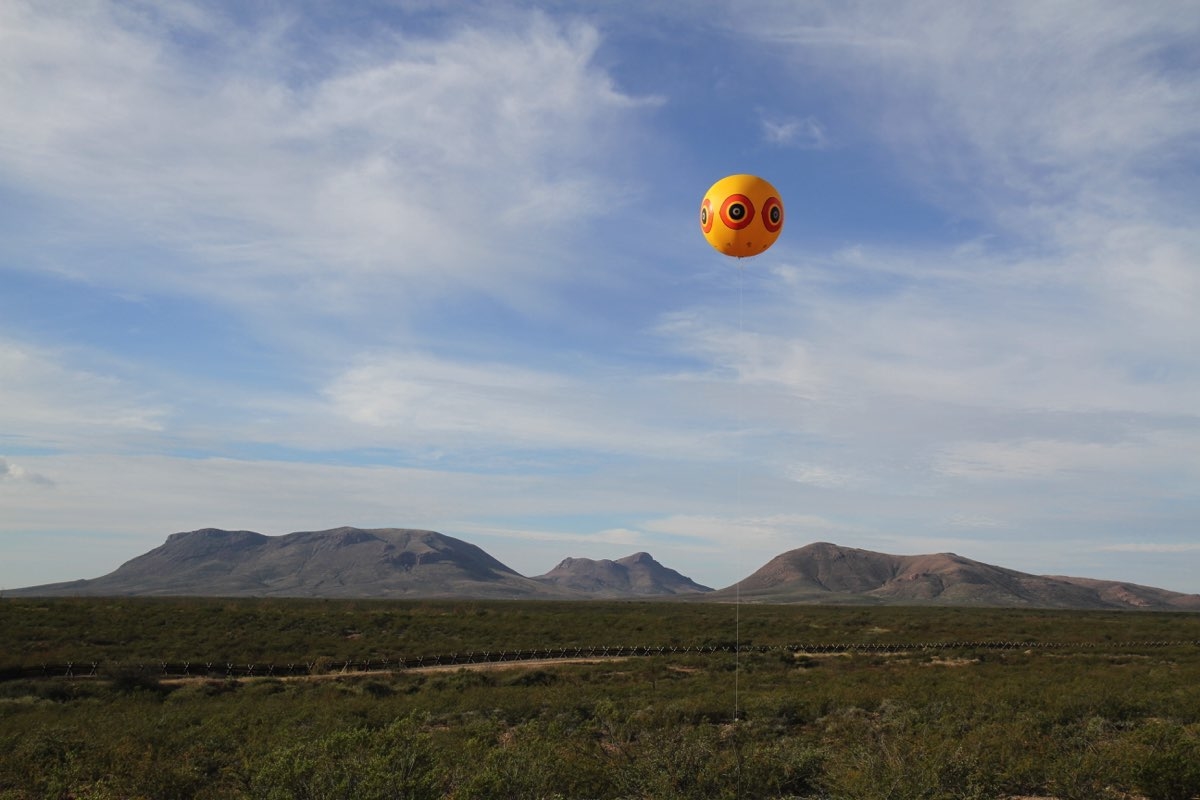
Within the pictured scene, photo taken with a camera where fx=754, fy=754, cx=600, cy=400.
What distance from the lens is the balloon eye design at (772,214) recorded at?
637 inches

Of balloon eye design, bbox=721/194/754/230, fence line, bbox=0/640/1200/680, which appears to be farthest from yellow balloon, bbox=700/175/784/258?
fence line, bbox=0/640/1200/680

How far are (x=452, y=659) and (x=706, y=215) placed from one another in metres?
27.9

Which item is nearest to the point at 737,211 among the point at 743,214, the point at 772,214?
the point at 743,214

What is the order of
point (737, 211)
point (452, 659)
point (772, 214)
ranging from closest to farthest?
point (737, 211)
point (772, 214)
point (452, 659)

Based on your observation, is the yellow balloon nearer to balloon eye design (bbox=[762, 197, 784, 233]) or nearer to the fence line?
balloon eye design (bbox=[762, 197, 784, 233])

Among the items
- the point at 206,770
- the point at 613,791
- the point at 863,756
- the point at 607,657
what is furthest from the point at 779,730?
the point at 607,657

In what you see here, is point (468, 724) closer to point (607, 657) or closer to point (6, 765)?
point (6, 765)

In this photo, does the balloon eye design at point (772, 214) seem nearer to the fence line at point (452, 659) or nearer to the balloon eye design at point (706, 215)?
the balloon eye design at point (706, 215)

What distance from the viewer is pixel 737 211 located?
1598 centimetres

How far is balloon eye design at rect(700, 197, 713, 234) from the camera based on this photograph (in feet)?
54.7

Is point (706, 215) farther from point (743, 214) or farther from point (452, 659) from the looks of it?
point (452, 659)

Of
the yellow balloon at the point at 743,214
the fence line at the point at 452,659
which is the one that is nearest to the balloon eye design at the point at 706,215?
the yellow balloon at the point at 743,214

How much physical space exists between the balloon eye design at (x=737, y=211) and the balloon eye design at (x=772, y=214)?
358 millimetres

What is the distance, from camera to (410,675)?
3053cm
